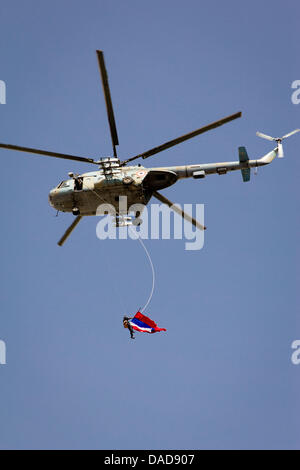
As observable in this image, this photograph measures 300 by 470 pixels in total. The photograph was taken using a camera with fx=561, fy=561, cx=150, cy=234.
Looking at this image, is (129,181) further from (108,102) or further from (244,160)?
(244,160)

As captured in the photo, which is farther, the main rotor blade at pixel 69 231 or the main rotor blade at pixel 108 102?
the main rotor blade at pixel 69 231

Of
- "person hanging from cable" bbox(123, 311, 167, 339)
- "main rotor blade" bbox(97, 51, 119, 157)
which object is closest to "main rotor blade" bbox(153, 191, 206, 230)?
"main rotor blade" bbox(97, 51, 119, 157)

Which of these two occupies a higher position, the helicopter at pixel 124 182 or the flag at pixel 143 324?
the helicopter at pixel 124 182

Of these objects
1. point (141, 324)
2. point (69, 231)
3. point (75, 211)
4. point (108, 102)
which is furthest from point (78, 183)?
point (141, 324)

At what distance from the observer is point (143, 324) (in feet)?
87.0

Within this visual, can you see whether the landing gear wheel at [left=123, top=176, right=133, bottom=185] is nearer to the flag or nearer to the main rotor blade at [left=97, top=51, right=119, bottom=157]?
the main rotor blade at [left=97, top=51, right=119, bottom=157]

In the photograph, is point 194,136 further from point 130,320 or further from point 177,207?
point 130,320

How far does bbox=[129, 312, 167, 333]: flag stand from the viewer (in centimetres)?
2630

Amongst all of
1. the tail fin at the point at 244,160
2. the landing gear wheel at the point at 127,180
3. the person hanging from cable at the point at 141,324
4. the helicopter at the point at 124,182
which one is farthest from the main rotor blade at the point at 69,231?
the tail fin at the point at 244,160

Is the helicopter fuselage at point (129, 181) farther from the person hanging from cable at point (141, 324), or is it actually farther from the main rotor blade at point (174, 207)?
the person hanging from cable at point (141, 324)

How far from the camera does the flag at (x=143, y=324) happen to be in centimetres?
2630

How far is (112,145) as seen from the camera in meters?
23.6

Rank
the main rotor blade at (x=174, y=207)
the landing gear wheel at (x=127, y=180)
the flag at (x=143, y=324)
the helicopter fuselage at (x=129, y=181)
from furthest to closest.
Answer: the flag at (x=143, y=324) → the main rotor blade at (x=174, y=207) → the helicopter fuselage at (x=129, y=181) → the landing gear wheel at (x=127, y=180)
